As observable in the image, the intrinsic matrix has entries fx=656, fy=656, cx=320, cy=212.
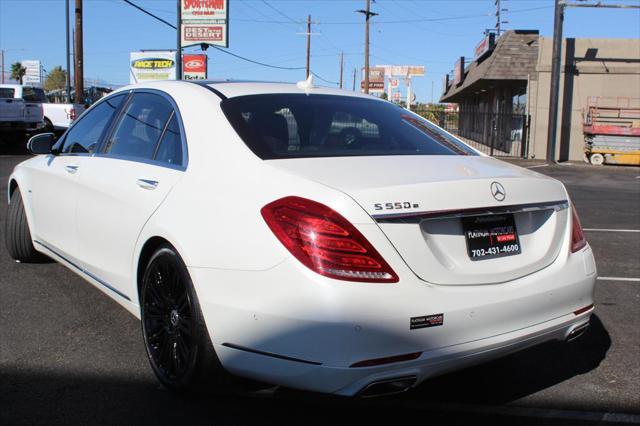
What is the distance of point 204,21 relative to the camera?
32.2 meters

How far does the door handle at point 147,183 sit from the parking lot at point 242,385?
3.40 ft

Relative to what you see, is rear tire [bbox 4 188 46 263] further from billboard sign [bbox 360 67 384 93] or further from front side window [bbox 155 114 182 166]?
billboard sign [bbox 360 67 384 93]

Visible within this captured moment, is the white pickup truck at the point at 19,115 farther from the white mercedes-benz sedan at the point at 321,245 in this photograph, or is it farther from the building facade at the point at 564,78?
the white mercedes-benz sedan at the point at 321,245

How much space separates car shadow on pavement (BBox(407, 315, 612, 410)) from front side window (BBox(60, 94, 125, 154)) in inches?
107

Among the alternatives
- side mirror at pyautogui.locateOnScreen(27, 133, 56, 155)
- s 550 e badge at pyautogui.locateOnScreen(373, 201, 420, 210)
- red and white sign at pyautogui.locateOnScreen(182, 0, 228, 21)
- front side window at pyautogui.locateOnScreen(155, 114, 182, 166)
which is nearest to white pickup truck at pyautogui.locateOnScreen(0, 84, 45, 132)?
red and white sign at pyautogui.locateOnScreen(182, 0, 228, 21)

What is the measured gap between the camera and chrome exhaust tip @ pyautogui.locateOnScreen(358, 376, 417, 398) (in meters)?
2.63

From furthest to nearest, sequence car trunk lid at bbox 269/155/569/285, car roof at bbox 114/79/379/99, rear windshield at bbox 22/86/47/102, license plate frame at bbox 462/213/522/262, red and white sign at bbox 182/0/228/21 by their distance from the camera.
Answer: red and white sign at bbox 182/0/228/21
rear windshield at bbox 22/86/47/102
car roof at bbox 114/79/379/99
license plate frame at bbox 462/213/522/262
car trunk lid at bbox 269/155/569/285

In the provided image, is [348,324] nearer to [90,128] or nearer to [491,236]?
[491,236]

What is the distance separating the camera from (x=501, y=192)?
3.00 m

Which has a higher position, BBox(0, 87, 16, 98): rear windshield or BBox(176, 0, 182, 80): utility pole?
BBox(176, 0, 182, 80): utility pole

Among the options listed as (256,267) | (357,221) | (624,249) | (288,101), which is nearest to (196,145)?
(288,101)

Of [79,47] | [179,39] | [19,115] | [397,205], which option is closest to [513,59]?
[179,39]

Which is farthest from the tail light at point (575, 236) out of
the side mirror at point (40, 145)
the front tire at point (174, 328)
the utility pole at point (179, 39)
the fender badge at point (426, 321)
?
the utility pole at point (179, 39)

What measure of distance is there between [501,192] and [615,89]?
26.4 m
